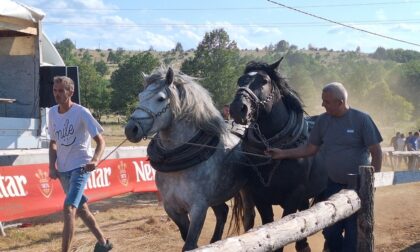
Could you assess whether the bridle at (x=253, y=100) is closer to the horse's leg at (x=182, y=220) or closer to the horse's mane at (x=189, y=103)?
the horse's mane at (x=189, y=103)

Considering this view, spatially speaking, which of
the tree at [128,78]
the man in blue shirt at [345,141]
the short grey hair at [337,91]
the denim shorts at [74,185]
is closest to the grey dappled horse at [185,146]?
the denim shorts at [74,185]

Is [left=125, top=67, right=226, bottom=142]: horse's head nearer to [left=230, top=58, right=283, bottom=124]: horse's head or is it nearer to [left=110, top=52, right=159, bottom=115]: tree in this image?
[left=230, top=58, right=283, bottom=124]: horse's head

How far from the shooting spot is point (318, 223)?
13.9 feet

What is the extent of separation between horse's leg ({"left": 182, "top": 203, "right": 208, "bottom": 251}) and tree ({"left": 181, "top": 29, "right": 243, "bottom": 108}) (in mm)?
32152

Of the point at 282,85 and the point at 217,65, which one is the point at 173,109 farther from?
the point at 217,65

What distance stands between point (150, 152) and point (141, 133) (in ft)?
1.40

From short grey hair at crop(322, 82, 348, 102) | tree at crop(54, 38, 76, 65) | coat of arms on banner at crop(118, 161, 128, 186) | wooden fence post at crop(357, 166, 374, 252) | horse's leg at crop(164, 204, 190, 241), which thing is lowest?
coat of arms on banner at crop(118, 161, 128, 186)

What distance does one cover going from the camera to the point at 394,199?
11758 mm

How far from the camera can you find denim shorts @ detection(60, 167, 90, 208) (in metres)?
5.50

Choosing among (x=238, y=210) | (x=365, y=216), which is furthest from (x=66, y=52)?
(x=365, y=216)

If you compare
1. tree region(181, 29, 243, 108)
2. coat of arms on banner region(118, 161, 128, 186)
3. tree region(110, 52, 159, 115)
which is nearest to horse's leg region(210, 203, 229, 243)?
coat of arms on banner region(118, 161, 128, 186)

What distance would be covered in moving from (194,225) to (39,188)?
3908mm

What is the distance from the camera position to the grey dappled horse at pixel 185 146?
207 inches

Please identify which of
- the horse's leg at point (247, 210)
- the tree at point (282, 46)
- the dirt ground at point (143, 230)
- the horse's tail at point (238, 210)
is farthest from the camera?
the tree at point (282, 46)
